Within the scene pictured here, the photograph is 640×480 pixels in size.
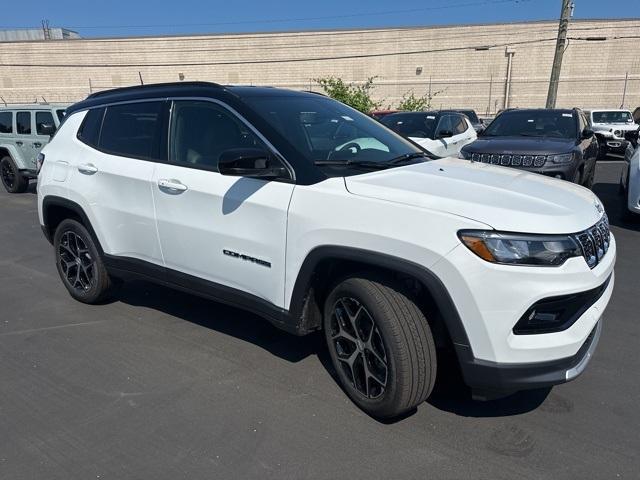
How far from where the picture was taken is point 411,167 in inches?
120

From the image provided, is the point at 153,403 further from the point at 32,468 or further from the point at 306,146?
the point at 306,146

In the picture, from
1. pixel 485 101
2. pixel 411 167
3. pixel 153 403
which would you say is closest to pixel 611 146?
pixel 411 167

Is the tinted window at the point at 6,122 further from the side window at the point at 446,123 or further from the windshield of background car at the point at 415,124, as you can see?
the side window at the point at 446,123

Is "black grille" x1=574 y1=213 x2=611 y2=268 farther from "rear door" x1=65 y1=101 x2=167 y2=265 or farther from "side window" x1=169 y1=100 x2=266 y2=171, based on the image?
"rear door" x1=65 y1=101 x2=167 y2=265

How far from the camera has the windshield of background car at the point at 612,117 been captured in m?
17.9

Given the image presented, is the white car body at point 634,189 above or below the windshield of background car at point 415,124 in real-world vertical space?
below

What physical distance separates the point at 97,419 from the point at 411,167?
2329mm

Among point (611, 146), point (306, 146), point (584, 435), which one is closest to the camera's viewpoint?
point (584, 435)

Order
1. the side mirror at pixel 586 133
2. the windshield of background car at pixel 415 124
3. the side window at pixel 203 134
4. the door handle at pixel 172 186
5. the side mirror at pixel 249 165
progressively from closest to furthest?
the side mirror at pixel 249 165
the side window at pixel 203 134
the door handle at pixel 172 186
the side mirror at pixel 586 133
the windshield of background car at pixel 415 124

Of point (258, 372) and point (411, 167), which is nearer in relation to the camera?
point (411, 167)

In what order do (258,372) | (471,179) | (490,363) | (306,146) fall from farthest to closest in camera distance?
(258,372) → (306,146) → (471,179) → (490,363)

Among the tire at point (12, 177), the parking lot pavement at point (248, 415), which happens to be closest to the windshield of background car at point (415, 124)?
the parking lot pavement at point (248, 415)

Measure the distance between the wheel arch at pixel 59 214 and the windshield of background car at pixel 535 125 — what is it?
21.3 feet

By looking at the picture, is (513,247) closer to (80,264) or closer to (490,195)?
(490,195)
